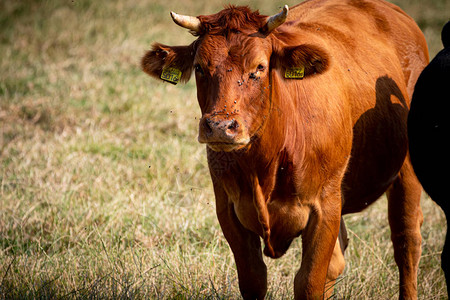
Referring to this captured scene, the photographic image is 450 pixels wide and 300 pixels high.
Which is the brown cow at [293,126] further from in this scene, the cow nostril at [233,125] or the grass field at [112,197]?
the grass field at [112,197]

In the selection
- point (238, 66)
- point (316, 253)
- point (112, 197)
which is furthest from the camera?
point (112, 197)

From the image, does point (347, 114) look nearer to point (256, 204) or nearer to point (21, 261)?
point (256, 204)

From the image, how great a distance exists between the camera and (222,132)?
2.77m

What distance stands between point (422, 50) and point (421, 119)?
1.47 metres

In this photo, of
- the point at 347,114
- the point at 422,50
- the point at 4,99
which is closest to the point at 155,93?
the point at 4,99

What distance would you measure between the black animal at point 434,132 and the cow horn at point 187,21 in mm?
1483

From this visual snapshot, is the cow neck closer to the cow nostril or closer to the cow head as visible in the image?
the cow head

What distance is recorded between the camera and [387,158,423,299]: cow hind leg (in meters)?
4.39

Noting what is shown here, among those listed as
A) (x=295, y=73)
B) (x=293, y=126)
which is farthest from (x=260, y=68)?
(x=293, y=126)

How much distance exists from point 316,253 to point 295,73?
108 centimetres

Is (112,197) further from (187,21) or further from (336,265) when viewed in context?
(187,21)

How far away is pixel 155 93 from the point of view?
8.44 m

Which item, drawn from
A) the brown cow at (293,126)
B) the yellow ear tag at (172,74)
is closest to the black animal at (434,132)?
the brown cow at (293,126)

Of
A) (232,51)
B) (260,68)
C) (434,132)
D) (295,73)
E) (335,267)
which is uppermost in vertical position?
(232,51)
